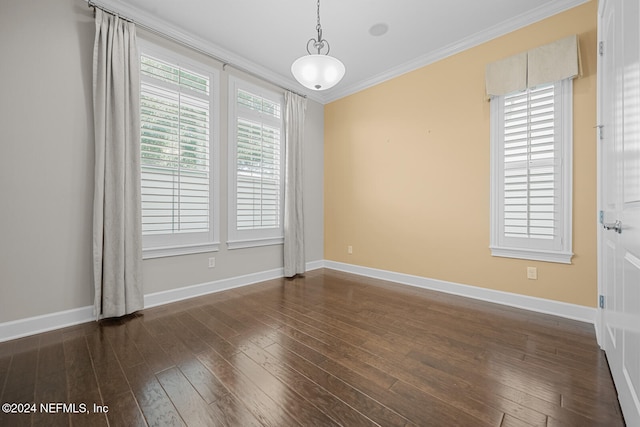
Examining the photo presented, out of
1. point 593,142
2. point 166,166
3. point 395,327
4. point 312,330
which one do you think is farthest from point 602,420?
point 166,166

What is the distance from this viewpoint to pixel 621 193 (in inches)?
54.6

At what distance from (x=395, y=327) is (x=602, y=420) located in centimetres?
129

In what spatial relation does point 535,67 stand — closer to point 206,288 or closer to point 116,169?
point 116,169

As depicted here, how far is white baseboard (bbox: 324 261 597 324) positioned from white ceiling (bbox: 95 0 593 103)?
9.46 ft

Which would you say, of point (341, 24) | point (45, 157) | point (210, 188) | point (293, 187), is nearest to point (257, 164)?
point (293, 187)

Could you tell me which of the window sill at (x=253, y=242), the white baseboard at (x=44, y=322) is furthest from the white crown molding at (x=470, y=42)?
the white baseboard at (x=44, y=322)

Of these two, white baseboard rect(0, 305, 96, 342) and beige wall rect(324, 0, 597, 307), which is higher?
beige wall rect(324, 0, 597, 307)

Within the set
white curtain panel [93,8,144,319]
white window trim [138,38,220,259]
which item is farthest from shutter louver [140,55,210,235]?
white curtain panel [93,8,144,319]

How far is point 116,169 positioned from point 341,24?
2.75 metres

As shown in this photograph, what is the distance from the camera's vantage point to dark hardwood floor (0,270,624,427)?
1345 millimetres

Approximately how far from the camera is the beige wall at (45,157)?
6.86 ft

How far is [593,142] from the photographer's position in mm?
2402

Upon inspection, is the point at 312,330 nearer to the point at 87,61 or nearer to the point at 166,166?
the point at 166,166

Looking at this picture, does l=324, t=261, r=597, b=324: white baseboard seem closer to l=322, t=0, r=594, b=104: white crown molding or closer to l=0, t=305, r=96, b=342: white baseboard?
l=322, t=0, r=594, b=104: white crown molding
